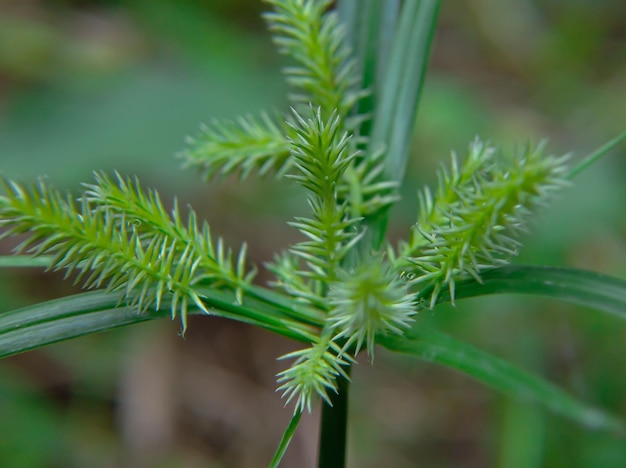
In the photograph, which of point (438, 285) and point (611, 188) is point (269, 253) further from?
point (438, 285)

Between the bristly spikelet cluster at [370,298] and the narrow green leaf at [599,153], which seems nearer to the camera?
the bristly spikelet cluster at [370,298]

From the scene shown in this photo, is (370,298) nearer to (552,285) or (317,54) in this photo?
(552,285)

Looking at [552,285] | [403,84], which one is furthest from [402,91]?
[552,285]

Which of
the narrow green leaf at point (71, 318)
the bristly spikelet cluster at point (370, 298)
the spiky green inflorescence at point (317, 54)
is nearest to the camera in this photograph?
the bristly spikelet cluster at point (370, 298)

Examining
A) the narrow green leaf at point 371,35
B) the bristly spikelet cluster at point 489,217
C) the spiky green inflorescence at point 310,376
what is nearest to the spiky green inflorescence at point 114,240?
the spiky green inflorescence at point 310,376

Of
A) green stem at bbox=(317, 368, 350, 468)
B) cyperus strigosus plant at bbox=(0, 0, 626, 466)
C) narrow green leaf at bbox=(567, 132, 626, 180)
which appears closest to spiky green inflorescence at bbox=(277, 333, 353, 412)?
cyperus strigosus plant at bbox=(0, 0, 626, 466)

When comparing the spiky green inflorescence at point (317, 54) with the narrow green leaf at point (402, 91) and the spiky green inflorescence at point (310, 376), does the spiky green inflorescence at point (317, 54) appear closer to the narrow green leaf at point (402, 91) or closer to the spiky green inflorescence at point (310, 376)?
the narrow green leaf at point (402, 91)
